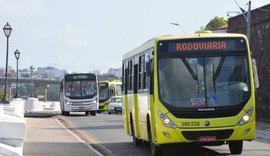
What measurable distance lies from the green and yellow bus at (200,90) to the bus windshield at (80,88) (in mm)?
32766

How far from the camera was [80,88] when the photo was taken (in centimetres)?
4909

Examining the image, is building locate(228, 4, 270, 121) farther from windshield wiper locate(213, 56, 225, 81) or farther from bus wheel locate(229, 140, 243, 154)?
windshield wiper locate(213, 56, 225, 81)

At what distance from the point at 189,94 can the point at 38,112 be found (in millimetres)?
34372

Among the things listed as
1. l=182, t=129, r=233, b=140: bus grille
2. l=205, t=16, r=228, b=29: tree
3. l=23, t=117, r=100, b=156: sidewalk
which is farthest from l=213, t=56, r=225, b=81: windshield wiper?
l=205, t=16, r=228, b=29: tree

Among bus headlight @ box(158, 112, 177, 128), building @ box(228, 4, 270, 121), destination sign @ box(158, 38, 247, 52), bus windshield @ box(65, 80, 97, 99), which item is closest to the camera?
bus headlight @ box(158, 112, 177, 128)

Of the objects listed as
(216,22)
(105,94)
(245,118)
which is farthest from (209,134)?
(216,22)

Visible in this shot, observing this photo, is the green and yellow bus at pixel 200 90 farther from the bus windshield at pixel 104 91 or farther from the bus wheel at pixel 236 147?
the bus windshield at pixel 104 91

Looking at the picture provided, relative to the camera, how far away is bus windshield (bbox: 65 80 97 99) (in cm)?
4894

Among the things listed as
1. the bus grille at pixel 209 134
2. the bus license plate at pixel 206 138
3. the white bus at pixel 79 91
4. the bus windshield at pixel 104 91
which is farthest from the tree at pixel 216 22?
the bus license plate at pixel 206 138

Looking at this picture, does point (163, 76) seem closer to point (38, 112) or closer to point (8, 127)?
point (8, 127)

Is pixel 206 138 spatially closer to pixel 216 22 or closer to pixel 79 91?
pixel 79 91

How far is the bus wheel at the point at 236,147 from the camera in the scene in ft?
54.6

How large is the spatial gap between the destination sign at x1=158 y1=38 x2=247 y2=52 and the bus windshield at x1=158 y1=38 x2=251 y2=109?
4.4 inches

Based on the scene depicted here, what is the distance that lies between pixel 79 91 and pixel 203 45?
111 feet
